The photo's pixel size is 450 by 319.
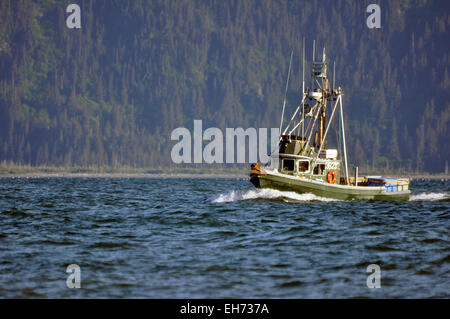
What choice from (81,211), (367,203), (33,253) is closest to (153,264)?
(33,253)

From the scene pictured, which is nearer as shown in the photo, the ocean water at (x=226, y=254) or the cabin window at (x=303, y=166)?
the ocean water at (x=226, y=254)

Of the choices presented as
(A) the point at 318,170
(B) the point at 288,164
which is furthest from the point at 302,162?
(A) the point at 318,170

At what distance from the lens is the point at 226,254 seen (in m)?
25.2

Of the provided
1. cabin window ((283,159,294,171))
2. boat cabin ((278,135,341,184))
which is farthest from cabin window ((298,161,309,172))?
cabin window ((283,159,294,171))

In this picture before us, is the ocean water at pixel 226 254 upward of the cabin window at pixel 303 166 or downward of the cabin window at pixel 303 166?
downward

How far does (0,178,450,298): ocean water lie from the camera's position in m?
19.6

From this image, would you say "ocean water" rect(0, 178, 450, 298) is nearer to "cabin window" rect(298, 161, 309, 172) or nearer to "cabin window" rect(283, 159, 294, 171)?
"cabin window" rect(298, 161, 309, 172)

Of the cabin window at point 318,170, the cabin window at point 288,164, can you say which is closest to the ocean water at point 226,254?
the cabin window at point 288,164

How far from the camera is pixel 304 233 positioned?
1250 inches

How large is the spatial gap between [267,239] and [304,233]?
2.88 meters

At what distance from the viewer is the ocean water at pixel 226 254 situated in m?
19.6

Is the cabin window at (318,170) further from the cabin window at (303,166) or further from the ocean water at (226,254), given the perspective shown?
the ocean water at (226,254)

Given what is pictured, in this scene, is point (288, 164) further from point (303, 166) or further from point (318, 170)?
point (318, 170)

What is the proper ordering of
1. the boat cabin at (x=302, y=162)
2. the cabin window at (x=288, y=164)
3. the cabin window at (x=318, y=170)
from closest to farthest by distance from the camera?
the boat cabin at (x=302, y=162)
the cabin window at (x=288, y=164)
the cabin window at (x=318, y=170)
